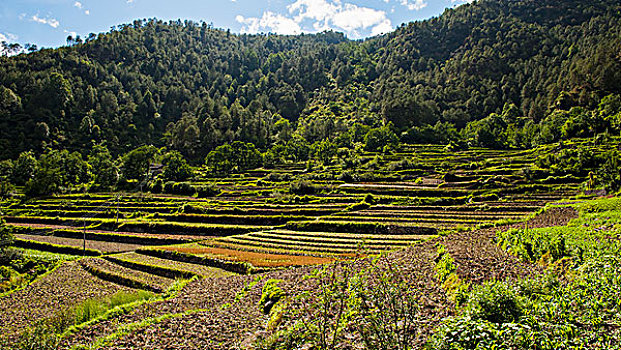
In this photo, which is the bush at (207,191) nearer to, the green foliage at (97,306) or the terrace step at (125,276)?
the terrace step at (125,276)

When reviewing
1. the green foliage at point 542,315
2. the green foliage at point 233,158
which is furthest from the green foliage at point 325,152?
the green foliage at point 542,315

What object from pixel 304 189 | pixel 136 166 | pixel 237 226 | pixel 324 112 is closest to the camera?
pixel 237 226

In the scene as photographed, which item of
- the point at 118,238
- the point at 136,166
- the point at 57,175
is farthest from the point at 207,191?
the point at 57,175

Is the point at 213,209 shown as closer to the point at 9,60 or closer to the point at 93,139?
the point at 93,139

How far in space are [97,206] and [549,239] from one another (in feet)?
245

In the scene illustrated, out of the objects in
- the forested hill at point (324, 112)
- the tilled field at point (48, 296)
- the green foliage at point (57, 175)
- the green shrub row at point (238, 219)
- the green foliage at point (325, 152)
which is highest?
the forested hill at point (324, 112)

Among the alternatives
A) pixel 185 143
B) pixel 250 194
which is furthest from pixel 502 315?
pixel 185 143

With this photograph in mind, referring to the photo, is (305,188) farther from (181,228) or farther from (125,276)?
(125,276)

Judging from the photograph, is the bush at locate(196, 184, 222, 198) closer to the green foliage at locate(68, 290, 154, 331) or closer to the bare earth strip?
the bare earth strip

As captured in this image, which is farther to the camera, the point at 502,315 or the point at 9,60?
the point at 9,60

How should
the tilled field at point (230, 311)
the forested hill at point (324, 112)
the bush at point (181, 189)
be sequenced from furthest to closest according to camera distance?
the forested hill at point (324, 112)
the bush at point (181, 189)
the tilled field at point (230, 311)

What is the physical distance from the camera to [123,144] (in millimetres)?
156625

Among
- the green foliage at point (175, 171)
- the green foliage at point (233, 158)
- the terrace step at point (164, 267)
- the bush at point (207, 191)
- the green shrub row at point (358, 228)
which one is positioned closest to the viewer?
the terrace step at point (164, 267)

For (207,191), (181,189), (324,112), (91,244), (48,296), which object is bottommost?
(91,244)
